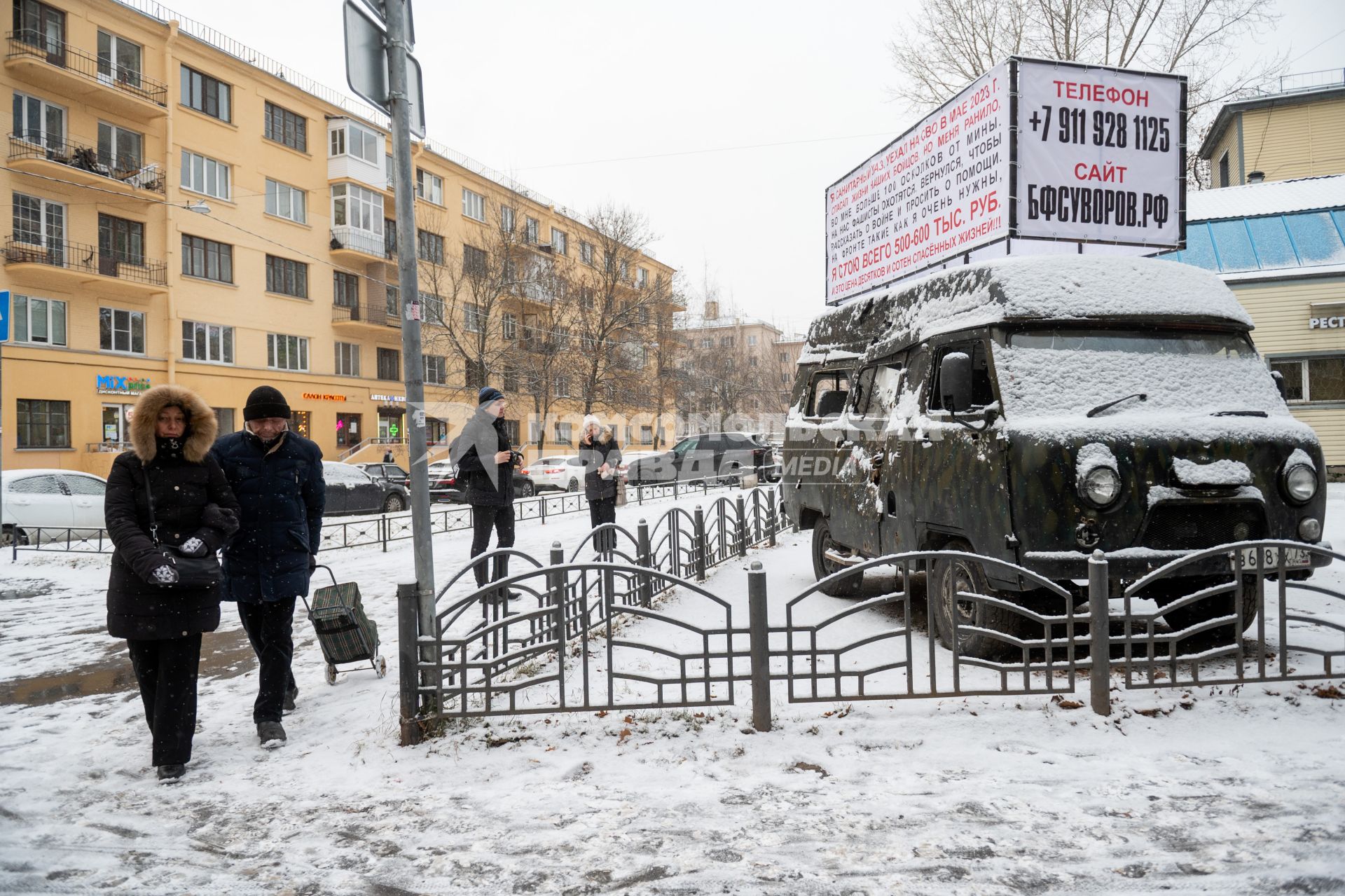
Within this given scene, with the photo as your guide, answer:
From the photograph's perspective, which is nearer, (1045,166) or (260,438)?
(260,438)

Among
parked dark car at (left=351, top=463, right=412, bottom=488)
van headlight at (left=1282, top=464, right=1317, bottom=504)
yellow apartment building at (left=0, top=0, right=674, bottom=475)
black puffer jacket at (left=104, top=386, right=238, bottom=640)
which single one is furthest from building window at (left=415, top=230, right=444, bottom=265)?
van headlight at (left=1282, top=464, right=1317, bottom=504)

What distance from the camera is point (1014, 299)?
558 centimetres

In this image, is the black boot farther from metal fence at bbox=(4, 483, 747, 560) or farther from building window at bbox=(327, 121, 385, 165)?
building window at bbox=(327, 121, 385, 165)

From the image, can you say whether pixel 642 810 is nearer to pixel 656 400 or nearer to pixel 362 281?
pixel 362 281

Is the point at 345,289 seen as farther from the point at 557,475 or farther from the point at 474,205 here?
the point at 557,475

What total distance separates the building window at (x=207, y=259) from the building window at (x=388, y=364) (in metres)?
8.35

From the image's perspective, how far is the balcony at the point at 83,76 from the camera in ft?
78.4

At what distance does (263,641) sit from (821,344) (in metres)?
6.16

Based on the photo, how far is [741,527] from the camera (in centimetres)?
1128

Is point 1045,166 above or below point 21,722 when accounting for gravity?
above

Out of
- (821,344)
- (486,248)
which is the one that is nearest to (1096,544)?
(821,344)

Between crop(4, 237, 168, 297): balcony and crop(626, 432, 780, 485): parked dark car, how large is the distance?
16.9 m

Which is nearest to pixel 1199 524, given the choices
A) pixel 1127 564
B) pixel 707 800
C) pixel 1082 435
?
pixel 1127 564

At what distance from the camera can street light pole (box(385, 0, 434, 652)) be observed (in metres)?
4.81
